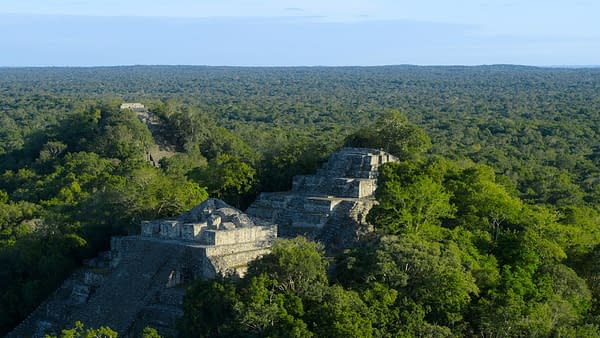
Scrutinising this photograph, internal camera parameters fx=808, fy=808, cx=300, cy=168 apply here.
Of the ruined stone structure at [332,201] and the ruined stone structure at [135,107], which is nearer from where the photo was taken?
the ruined stone structure at [332,201]

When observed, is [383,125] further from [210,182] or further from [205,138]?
[205,138]

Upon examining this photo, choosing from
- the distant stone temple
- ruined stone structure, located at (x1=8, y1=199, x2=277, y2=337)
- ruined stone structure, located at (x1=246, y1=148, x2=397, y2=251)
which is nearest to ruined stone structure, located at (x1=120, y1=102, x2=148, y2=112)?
the distant stone temple

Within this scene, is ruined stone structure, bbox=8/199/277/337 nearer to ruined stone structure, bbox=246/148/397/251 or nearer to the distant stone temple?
ruined stone structure, bbox=246/148/397/251

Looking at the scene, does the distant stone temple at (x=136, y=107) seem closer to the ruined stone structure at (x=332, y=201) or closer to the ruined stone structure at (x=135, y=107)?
the ruined stone structure at (x=135, y=107)

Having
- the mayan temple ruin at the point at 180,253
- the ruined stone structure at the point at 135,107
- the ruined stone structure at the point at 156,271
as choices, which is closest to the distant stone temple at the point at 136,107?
the ruined stone structure at the point at 135,107

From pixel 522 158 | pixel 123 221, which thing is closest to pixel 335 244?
pixel 123 221

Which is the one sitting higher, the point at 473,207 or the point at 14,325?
the point at 473,207
